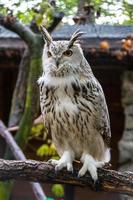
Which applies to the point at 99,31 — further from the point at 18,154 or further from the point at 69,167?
the point at 69,167

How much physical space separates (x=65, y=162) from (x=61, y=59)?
1.69 feet

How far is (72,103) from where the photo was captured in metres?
3.30

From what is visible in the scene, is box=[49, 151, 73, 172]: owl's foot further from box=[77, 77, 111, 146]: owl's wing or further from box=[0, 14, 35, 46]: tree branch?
box=[0, 14, 35, 46]: tree branch

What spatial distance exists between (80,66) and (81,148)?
1.43 ft

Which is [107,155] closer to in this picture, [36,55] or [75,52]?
[75,52]

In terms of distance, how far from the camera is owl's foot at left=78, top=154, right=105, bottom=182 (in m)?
3.21

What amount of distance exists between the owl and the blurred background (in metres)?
0.95

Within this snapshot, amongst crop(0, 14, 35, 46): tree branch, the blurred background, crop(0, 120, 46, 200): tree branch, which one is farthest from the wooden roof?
crop(0, 120, 46, 200): tree branch

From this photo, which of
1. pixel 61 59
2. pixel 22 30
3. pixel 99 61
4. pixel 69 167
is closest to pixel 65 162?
pixel 69 167

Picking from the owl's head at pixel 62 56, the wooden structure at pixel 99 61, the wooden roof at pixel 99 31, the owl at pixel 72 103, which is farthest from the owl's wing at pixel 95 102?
the wooden roof at pixel 99 31

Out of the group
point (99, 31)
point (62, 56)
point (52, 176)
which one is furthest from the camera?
point (99, 31)

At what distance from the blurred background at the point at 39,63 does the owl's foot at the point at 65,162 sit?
962 millimetres

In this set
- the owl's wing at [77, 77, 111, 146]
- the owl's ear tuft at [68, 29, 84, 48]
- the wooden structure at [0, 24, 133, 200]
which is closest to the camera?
the owl's ear tuft at [68, 29, 84, 48]

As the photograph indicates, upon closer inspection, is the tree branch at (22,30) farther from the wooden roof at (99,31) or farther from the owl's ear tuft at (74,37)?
the owl's ear tuft at (74,37)
